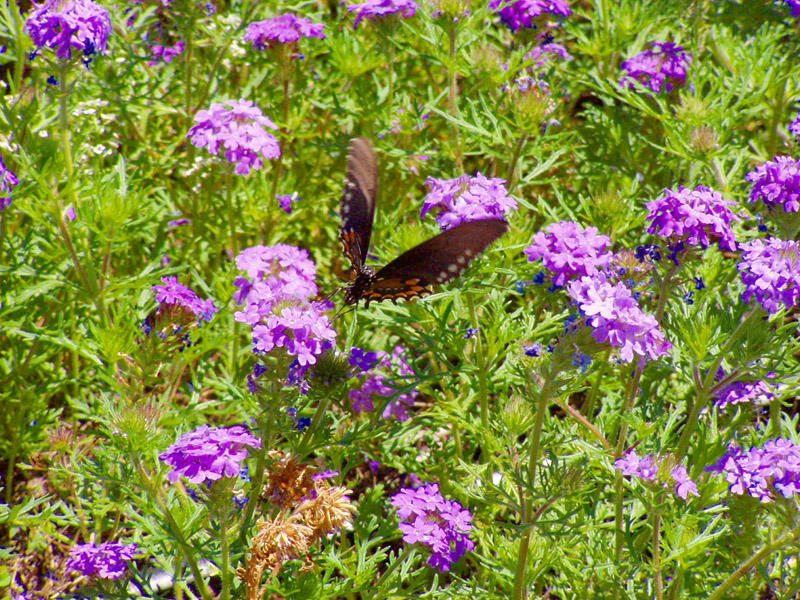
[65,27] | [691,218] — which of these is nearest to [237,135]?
[65,27]

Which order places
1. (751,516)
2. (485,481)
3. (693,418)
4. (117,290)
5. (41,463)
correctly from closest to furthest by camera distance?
(751,516)
(693,418)
(485,481)
(117,290)
(41,463)

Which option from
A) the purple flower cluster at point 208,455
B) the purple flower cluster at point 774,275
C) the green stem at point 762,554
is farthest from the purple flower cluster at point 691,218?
the purple flower cluster at point 208,455

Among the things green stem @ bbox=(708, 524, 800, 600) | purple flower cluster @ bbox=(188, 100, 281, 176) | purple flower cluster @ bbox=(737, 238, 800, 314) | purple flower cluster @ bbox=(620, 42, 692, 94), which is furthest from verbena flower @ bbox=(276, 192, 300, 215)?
green stem @ bbox=(708, 524, 800, 600)

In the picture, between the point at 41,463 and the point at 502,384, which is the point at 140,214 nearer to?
the point at 41,463

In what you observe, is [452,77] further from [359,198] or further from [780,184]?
[780,184]

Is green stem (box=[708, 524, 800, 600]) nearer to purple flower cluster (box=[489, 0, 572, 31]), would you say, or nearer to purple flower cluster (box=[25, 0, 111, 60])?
purple flower cluster (box=[489, 0, 572, 31])

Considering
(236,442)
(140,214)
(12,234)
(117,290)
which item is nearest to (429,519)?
(236,442)
